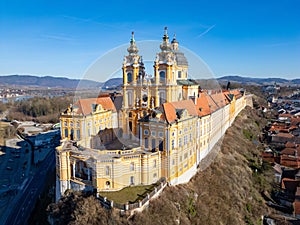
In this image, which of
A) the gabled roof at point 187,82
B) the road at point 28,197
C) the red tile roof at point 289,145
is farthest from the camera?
the red tile roof at point 289,145

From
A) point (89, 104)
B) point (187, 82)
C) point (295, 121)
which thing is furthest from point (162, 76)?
point (295, 121)

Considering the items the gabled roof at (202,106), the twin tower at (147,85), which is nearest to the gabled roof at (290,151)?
the gabled roof at (202,106)

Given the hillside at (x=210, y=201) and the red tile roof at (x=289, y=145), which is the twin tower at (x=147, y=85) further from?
the red tile roof at (x=289, y=145)

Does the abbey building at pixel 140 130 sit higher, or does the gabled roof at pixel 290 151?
the abbey building at pixel 140 130

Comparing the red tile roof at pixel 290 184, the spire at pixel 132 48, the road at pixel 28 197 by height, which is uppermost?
the spire at pixel 132 48

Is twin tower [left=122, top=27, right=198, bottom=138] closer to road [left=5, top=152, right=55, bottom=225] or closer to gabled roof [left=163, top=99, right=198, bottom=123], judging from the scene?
gabled roof [left=163, top=99, right=198, bottom=123]

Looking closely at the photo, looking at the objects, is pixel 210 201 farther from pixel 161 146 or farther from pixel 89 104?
pixel 89 104

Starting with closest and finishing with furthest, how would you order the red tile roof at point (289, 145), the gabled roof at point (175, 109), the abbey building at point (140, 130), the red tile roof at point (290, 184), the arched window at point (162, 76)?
the abbey building at point (140, 130)
the gabled roof at point (175, 109)
the arched window at point (162, 76)
the red tile roof at point (290, 184)
the red tile roof at point (289, 145)

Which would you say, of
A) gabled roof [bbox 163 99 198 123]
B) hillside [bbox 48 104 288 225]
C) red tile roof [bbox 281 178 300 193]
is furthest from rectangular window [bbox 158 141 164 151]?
red tile roof [bbox 281 178 300 193]
